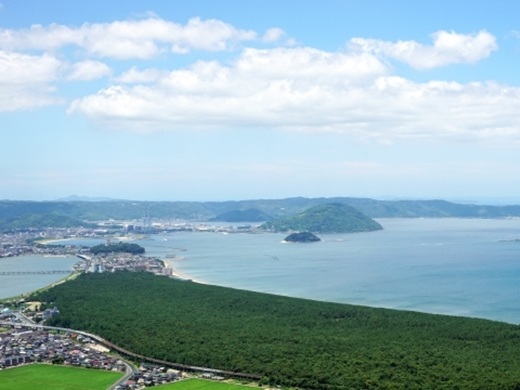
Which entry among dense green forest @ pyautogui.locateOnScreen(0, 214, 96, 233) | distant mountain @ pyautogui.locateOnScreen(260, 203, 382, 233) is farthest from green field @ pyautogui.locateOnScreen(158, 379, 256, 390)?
dense green forest @ pyautogui.locateOnScreen(0, 214, 96, 233)

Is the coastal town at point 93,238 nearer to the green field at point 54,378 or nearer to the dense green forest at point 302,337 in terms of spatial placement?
the dense green forest at point 302,337

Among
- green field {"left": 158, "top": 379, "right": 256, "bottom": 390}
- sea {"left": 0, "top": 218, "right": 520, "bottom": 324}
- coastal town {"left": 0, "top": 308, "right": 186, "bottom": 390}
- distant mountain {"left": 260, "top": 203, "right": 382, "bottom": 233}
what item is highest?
distant mountain {"left": 260, "top": 203, "right": 382, "bottom": 233}

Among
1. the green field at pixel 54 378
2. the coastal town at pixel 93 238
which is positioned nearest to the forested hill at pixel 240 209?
the coastal town at pixel 93 238

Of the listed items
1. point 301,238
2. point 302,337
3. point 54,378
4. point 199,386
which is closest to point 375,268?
point 302,337

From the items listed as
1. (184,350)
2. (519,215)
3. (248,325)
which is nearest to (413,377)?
(184,350)

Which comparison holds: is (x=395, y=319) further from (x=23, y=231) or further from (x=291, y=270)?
(x=23, y=231)

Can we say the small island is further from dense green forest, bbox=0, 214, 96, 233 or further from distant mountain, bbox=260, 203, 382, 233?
dense green forest, bbox=0, 214, 96, 233
